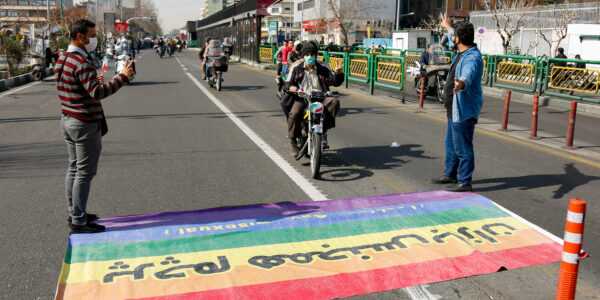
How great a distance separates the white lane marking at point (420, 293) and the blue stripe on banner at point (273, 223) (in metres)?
1.39

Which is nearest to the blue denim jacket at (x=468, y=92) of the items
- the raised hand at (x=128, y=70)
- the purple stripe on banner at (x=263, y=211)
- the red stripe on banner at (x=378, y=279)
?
the purple stripe on banner at (x=263, y=211)

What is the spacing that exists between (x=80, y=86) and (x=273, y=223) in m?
2.09

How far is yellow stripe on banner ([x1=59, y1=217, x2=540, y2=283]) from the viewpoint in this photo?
404 centimetres

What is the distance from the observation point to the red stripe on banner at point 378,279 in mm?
3729

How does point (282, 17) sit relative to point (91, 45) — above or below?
above

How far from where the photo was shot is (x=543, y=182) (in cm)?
695

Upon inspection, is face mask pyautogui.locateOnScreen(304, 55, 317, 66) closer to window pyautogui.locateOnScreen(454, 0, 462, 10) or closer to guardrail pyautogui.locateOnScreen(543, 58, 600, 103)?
guardrail pyautogui.locateOnScreen(543, 58, 600, 103)

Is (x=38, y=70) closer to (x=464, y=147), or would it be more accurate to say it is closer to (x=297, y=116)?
(x=297, y=116)

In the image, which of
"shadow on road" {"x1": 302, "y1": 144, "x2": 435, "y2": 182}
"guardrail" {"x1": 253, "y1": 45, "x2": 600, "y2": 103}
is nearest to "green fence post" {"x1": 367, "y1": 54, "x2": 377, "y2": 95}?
"guardrail" {"x1": 253, "y1": 45, "x2": 600, "y2": 103}

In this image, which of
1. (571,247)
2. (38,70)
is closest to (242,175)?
(571,247)

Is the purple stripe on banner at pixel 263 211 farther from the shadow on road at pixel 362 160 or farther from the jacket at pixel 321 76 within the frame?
the jacket at pixel 321 76

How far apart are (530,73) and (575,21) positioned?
70.0ft

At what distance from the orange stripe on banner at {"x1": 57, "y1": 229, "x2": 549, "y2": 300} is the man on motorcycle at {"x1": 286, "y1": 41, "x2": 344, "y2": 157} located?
9.91 ft

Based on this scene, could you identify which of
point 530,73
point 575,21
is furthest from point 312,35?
point 530,73
